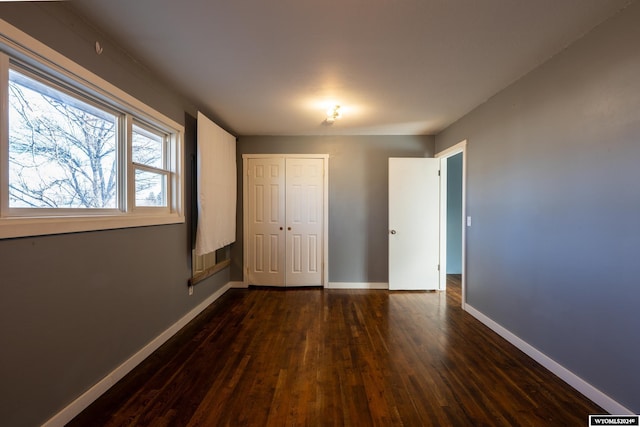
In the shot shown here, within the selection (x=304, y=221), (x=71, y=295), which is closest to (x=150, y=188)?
(x=71, y=295)

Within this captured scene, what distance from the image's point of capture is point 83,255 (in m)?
1.62

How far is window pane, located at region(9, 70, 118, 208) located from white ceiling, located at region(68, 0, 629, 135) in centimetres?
55

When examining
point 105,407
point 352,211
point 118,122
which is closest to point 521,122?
point 352,211

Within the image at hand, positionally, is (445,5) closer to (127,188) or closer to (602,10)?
(602,10)

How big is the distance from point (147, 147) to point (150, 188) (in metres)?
0.37

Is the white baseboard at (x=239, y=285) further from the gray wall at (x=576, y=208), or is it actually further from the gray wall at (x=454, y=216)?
the gray wall at (x=454, y=216)

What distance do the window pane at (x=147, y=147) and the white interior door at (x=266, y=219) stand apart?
5.33ft

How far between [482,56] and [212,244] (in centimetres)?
314

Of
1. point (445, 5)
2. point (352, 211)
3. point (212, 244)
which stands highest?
point (445, 5)

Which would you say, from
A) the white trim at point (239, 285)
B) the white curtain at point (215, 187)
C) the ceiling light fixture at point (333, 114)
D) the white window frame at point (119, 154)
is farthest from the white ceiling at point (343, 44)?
the white trim at point (239, 285)

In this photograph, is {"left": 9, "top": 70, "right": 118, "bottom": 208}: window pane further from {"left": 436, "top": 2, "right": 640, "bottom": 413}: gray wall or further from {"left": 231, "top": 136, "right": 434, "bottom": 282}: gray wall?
{"left": 436, "top": 2, "right": 640, "bottom": 413}: gray wall

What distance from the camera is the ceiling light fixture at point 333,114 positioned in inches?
118

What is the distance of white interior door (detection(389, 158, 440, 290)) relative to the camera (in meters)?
3.91

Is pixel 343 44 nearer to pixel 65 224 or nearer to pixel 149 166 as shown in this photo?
pixel 149 166
